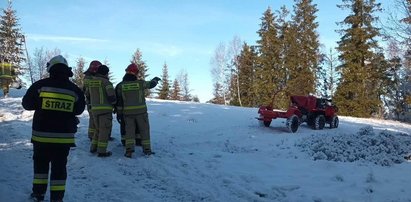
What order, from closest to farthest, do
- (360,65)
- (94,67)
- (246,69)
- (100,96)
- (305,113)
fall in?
(100,96) < (94,67) < (305,113) < (360,65) < (246,69)

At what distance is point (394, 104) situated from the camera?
1945 inches

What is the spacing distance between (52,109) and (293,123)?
9.75 metres

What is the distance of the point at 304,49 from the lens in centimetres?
4488

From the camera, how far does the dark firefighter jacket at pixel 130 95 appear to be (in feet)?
31.4

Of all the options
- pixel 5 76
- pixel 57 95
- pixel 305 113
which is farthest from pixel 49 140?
pixel 5 76

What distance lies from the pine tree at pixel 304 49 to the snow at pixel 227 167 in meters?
30.5

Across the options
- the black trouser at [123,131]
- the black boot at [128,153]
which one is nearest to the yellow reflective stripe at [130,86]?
the black trouser at [123,131]

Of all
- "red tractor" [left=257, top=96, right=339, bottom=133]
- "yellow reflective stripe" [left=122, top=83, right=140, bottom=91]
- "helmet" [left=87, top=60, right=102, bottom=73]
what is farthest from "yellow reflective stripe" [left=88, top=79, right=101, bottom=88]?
"red tractor" [left=257, top=96, right=339, bottom=133]

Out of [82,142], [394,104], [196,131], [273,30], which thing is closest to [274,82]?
[273,30]

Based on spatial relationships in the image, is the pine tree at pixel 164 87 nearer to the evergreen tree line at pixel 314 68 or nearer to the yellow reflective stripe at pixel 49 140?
Answer: the evergreen tree line at pixel 314 68

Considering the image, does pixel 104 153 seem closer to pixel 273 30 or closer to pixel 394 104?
pixel 273 30

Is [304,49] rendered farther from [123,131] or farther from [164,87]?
[123,131]

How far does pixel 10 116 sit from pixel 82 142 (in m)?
4.97

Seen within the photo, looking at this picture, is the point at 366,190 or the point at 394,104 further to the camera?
the point at 394,104
